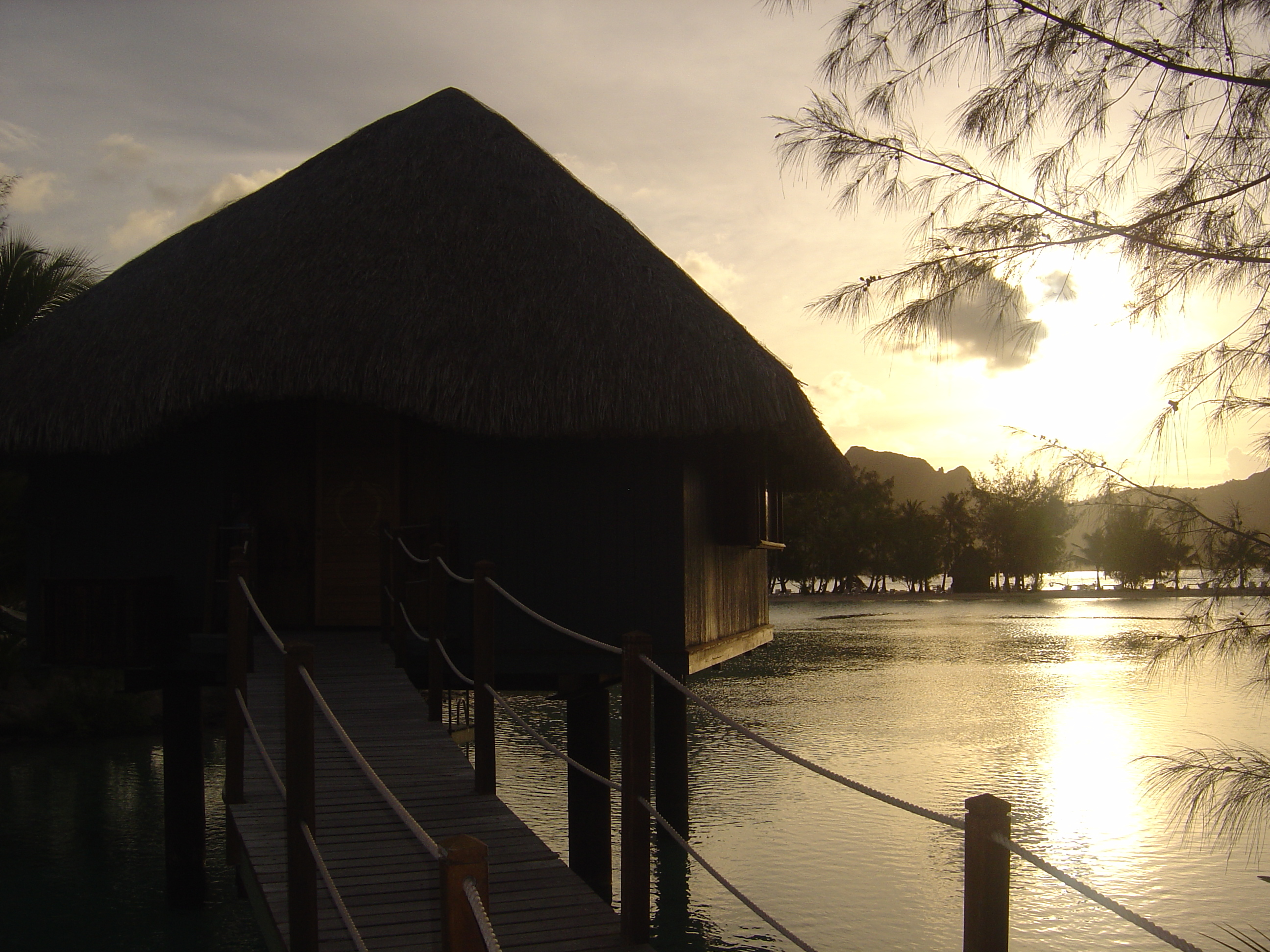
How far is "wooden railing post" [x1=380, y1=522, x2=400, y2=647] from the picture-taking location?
25.4 ft

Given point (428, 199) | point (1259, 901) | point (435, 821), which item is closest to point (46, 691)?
point (428, 199)

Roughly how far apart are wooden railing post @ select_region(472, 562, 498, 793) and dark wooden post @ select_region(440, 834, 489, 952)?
304cm

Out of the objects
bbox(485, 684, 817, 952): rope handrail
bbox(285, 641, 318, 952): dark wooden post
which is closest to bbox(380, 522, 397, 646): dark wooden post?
bbox(485, 684, 817, 952): rope handrail

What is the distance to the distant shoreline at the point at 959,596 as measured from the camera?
51.5m

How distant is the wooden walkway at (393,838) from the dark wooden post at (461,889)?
166 cm

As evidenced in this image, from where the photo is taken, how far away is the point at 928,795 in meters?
13.8

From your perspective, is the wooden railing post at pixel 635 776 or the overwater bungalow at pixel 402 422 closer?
the wooden railing post at pixel 635 776

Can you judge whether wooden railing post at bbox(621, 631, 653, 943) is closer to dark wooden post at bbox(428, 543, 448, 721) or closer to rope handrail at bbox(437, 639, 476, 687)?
rope handrail at bbox(437, 639, 476, 687)

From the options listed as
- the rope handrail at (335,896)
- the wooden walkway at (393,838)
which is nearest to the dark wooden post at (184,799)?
the wooden walkway at (393,838)

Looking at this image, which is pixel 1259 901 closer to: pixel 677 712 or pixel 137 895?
pixel 677 712

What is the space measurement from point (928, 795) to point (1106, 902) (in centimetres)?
1249

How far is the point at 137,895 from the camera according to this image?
9594mm

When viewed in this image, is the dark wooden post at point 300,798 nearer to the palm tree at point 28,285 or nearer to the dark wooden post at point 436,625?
the dark wooden post at point 436,625

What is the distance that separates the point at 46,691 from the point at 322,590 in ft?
36.5
